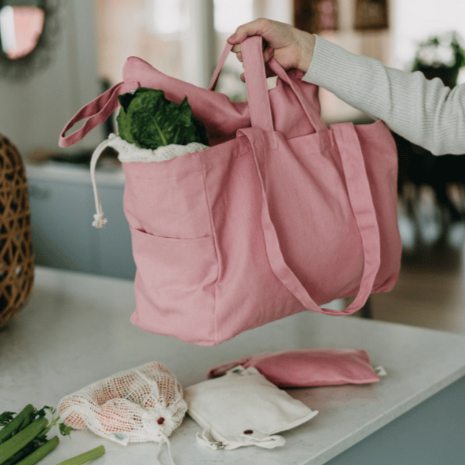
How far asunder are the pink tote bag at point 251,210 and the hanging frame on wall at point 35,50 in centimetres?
388

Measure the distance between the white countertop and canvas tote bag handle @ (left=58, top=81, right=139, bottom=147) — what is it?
37 centimetres

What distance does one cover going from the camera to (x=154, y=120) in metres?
0.64

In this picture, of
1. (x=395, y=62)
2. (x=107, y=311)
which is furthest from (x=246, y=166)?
(x=395, y=62)

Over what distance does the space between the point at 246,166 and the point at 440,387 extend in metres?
0.46

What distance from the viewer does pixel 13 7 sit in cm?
424

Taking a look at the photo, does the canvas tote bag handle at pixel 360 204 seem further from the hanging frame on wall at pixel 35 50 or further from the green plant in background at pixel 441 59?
the green plant in background at pixel 441 59

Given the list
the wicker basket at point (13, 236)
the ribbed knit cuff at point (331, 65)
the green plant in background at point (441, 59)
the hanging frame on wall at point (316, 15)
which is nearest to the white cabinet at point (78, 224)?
the wicker basket at point (13, 236)

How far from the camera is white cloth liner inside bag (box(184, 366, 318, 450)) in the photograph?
0.69 meters

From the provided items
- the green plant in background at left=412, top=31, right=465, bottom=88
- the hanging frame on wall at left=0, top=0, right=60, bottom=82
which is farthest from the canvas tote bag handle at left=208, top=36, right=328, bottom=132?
the green plant in background at left=412, top=31, right=465, bottom=88

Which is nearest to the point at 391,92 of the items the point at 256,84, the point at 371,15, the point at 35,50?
the point at 256,84

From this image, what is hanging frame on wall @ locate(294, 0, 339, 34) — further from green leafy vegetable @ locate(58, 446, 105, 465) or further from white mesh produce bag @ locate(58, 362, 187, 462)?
green leafy vegetable @ locate(58, 446, 105, 465)

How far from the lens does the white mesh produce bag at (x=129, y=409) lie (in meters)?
0.71

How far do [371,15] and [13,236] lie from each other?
245 inches

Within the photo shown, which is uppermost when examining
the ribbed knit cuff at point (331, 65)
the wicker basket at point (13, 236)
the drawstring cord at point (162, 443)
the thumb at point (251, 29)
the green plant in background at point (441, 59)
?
the green plant in background at point (441, 59)
